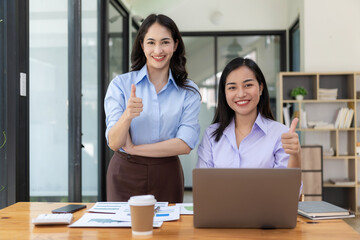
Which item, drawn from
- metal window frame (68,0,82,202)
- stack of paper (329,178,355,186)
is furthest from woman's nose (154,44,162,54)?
stack of paper (329,178,355,186)

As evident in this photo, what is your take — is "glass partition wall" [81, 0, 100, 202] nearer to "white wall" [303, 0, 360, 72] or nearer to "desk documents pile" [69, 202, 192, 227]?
"desk documents pile" [69, 202, 192, 227]

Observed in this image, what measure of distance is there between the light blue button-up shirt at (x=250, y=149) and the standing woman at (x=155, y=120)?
115mm

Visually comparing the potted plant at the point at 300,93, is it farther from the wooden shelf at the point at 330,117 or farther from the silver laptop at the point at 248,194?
the silver laptop at the point at 248,194

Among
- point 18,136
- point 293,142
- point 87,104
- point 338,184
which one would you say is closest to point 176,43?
point 293,142

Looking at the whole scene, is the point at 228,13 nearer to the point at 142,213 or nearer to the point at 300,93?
the point at 300,93

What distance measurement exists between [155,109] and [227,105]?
0.35 meters

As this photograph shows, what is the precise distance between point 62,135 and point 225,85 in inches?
69.7

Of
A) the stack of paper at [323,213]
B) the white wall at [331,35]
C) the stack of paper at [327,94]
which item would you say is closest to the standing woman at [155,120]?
the stack of paper at [323,213]

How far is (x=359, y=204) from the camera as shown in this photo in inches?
191

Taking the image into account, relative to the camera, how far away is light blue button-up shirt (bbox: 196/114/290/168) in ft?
5.93

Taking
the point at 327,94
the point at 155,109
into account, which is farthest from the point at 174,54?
the point at 327,94

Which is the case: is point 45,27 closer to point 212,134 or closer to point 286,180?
point 212,134

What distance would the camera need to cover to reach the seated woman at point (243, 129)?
182cm

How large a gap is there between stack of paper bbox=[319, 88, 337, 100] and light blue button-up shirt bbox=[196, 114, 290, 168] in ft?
10.8
